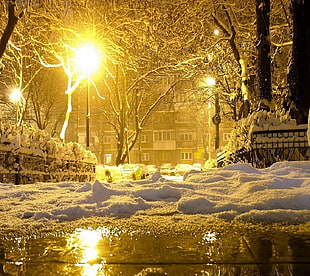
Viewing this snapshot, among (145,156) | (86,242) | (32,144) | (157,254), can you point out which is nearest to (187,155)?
(145,156)

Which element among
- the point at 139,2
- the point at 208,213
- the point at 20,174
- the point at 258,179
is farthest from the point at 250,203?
the point at 139,2

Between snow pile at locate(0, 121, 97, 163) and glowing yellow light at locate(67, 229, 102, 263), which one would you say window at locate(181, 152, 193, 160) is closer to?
snow pile at locate(0, 121, 97, 163)

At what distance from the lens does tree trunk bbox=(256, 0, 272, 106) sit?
1253 centimetres

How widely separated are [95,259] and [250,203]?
8.57ft

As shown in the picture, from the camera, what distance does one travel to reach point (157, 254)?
272cm

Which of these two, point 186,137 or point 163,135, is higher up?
point 163,135

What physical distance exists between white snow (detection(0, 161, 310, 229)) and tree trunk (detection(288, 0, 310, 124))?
4.62 m

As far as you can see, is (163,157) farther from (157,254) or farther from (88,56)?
(157,254)

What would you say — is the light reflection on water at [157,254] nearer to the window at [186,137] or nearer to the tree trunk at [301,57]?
the tree trunk at [301,57]

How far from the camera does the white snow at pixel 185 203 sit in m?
4.23

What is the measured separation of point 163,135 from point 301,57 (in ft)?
196

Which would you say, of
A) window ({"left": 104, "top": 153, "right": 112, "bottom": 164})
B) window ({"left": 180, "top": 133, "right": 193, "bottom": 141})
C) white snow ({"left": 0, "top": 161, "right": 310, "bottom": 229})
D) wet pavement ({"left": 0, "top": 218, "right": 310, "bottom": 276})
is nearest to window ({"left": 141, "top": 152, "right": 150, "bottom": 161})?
window ({"left": 104, "top": 153, "right": 112, "bottom": 164})

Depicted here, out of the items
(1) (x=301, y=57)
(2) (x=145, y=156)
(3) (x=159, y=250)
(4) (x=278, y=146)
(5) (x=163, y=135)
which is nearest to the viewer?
(3) (x=159, y=250)

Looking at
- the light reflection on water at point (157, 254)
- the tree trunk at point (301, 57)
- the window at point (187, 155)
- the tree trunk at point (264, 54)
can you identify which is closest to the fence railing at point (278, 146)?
the tree trunk at point (301, 57)
